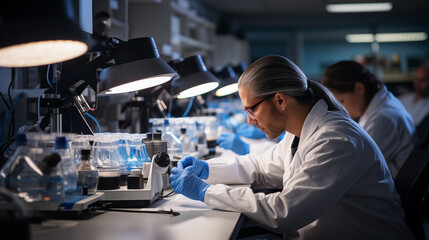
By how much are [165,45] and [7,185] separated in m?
2.54

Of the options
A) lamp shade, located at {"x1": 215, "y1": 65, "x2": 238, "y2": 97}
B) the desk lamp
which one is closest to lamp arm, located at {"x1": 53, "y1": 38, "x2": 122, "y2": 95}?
the desk lamp

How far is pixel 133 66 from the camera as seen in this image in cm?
149

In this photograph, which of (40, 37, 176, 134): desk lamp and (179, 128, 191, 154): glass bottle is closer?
(40, 37, 176, 134): desk lamp

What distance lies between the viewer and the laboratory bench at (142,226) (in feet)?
3.86

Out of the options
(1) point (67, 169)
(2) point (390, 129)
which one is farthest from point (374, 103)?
(1) point (67, 169)

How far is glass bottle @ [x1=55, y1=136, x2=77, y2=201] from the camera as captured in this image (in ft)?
4.22

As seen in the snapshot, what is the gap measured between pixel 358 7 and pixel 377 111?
17.0ft

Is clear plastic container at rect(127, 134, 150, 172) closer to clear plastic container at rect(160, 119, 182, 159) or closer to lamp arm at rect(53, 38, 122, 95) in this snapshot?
lamp arm at rect(53, 38, 122, 95)

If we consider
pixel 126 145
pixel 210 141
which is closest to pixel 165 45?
pixel 210 141

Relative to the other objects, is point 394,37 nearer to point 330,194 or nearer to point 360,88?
point 360,88

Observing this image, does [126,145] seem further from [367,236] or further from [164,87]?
[367,236]

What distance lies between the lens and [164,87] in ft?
7.84

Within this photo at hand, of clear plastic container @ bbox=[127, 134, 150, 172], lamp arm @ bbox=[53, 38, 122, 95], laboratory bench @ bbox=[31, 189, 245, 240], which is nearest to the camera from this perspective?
laboratory bench @ bbox=[31, 189, 245, 240]

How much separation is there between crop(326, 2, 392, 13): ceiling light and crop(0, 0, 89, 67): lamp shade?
672 cm
